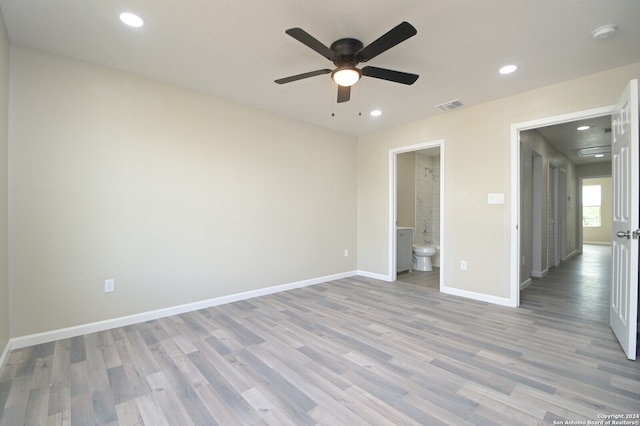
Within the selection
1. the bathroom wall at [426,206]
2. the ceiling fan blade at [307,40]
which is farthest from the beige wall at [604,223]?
the ceiling fan blade at [307,40]

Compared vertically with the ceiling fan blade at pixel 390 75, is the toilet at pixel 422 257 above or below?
below

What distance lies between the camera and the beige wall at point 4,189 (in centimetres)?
218

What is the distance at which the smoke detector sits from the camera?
84.8 inches

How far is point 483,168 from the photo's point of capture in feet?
12.3

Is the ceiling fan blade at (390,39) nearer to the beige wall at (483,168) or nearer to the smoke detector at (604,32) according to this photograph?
the smoke detector at (604,32)

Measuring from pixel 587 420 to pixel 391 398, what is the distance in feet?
3.39

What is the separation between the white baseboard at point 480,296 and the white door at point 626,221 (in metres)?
0.92

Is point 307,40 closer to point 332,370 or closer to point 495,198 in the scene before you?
point 332,370

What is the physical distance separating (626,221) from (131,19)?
13.5 feet

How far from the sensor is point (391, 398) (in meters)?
1.79

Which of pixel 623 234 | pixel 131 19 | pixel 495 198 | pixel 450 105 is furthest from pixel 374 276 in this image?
pixel 131 19

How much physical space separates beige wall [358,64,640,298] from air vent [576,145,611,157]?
4.21 meters

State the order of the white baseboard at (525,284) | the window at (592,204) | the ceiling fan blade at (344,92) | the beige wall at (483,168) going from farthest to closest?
the window at (592,204), the white baseboard at (525,284), the beige wall at (483,168), the ceiling fan blade at (344,92)

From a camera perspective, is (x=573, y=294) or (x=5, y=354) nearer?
(x=5, y=354)
